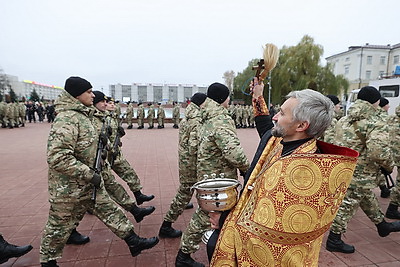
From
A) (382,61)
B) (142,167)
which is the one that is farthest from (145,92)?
(142,167)

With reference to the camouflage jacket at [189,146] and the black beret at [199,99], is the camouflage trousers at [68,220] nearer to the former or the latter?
the camouflage jacket at [189,146]

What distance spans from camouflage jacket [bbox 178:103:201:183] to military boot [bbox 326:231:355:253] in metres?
1.89

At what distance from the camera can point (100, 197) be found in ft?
9.01

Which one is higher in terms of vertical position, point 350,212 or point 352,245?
point 350,212

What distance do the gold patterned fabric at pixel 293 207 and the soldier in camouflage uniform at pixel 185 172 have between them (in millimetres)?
2133

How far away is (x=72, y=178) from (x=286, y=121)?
218 cm

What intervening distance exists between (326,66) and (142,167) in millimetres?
28056

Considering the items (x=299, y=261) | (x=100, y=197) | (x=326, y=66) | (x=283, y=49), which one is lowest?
(x=100, y=197)

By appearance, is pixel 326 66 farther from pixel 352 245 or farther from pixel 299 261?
pixel 299 261

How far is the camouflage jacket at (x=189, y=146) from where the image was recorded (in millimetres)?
3690

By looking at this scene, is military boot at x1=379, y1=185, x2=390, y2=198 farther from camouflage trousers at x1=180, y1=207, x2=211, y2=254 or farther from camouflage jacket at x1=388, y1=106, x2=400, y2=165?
camouflage trousers at x1=180, y1=207, x2=211, y2=254

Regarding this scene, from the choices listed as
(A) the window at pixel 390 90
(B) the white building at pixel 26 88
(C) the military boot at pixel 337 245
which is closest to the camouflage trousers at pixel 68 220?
(C) the military boot at pixel 337 245

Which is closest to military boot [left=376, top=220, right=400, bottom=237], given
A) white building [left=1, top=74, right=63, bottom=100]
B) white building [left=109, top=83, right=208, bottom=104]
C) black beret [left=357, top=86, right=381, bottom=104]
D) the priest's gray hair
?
black beret [left=357, top=86, right=381, bottom=104]

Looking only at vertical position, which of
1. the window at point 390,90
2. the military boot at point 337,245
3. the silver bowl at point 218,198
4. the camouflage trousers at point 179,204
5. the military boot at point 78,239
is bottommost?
the military boot at point 78,239
